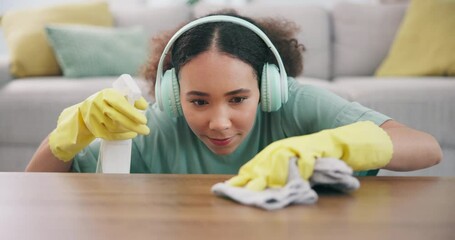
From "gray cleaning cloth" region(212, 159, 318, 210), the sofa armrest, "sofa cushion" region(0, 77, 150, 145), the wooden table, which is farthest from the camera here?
the sofa armrest

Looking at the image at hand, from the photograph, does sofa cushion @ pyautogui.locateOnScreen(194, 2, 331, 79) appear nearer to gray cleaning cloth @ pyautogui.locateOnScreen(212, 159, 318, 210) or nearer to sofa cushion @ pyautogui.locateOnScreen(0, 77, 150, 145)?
sofa cushion @ pyautogui.locateOnScreen(0, 77, 150, 145)

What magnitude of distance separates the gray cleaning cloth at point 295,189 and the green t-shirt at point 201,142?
1.78ft

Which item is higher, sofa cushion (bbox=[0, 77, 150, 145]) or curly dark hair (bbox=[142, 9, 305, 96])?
curly dark hair (bbox=[142, 9, 305, 96])

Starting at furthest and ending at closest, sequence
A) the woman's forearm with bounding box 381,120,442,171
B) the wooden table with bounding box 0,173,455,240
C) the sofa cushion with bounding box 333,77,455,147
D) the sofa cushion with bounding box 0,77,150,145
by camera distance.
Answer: the sofa cushion with bounding box 0,77,150,145, the sofa cushion with bounding box 333,77,455,147, the woman's forearm with bounding box 381,120,442,171, the wooden table with bounding box 0,173,455,240

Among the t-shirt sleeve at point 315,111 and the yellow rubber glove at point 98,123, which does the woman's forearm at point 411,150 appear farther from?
the yellow rubber glove at point 98,123

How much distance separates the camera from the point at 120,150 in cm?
129

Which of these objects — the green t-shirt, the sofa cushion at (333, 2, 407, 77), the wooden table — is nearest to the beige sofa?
the sofa cushion at (333, 2, 407, 77)

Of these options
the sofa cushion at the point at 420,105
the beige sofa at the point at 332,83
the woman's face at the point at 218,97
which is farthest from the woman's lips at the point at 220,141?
the sofa cushion at the point at 420,105

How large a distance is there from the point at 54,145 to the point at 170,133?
0.82 ft

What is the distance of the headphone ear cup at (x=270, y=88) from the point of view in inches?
52.0

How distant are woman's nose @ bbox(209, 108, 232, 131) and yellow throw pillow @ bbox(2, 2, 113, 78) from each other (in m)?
2.25

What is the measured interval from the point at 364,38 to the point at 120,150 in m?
2.53

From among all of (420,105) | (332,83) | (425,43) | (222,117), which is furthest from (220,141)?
(425,43)

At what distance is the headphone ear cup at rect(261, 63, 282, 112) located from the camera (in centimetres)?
132
